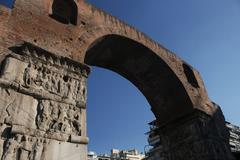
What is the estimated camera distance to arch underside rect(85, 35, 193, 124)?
809 cm

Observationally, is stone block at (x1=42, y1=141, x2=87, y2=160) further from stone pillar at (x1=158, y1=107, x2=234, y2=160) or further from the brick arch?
stone pillar at (x1=158, y1=107, x2=234, y2=160)

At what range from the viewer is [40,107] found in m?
4.45

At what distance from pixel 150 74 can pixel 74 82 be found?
155 inches

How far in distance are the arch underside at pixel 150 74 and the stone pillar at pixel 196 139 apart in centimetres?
33

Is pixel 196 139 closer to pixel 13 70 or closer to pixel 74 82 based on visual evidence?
pixel 74 82

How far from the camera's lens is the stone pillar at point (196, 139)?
7.73 meters

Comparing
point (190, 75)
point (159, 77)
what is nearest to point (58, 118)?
point (159, 77)

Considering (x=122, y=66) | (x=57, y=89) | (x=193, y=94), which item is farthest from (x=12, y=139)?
(x=193, y=94)

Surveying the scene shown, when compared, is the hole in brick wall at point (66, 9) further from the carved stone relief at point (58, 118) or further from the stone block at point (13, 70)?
the carved stone relief at point (58, 118)

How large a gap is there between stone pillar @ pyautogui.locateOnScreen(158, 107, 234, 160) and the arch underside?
1.08ft

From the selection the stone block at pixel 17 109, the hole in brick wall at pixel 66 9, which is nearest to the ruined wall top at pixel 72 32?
the hole in brick wall at pixel 66 9

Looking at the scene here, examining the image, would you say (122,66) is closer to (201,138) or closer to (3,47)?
(201,138)

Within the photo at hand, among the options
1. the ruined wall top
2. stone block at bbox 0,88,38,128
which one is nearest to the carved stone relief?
stone block at bbox 0,88,38,128

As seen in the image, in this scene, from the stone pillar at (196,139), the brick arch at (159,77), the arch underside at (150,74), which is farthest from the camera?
the arch underside at (150,74)
